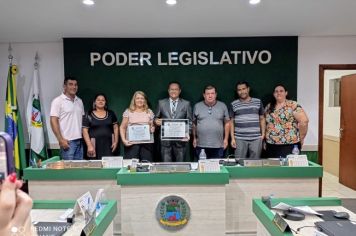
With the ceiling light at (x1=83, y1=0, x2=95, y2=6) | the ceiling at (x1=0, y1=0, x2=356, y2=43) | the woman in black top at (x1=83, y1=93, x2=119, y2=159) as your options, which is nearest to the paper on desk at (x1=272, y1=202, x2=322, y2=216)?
the ceiling at (x1=0, y1=0, x2=356, y2=43)

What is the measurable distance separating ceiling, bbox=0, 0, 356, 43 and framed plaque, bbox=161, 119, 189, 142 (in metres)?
1.24

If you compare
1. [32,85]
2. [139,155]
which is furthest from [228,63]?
[32,85]

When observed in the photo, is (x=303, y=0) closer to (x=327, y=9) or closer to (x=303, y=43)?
(x=327, y=9)

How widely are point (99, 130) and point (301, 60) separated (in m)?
3.14

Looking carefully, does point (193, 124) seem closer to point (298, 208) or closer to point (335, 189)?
point (298, 208)

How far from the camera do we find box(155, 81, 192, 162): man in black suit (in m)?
4.06

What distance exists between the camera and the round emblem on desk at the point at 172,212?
2.62 meters

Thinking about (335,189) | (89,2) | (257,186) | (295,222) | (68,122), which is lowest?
(335,189)

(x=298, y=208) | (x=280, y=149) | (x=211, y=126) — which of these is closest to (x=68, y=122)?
(x=211, y=126)

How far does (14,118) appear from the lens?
4297 mm

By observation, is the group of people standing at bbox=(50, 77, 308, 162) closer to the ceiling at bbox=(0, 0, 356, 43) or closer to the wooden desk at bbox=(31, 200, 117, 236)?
the ceiling at bbox=(0, 0, 356, 43)

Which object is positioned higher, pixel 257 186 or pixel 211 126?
pixel 211 126

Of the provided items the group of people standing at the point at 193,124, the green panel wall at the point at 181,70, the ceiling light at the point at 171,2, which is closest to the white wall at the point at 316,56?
the green panel wall at the point at 181,70

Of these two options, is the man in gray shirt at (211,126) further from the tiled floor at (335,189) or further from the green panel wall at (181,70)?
the tiled floor at (335,189)
